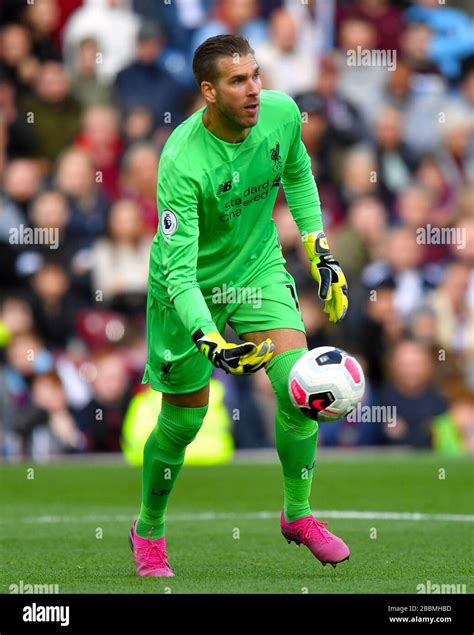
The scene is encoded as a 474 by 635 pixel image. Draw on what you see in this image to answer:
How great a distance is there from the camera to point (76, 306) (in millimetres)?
14984

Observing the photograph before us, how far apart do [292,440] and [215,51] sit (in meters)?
2.01

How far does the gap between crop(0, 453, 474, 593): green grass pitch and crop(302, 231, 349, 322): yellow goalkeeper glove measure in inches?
53.6

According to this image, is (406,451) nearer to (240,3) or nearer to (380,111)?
(380,111)

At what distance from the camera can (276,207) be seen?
50.1 ft

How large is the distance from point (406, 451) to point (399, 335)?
1.15 metres

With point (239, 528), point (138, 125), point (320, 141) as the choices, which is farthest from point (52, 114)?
point (239, 528)

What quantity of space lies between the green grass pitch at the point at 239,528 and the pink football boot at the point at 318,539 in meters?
0.12

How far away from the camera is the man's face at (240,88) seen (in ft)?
24.1

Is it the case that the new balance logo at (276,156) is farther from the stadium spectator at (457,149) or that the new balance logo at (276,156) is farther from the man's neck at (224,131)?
the stadium spectator at (457,149)

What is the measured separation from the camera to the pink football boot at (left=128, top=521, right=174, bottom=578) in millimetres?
7801

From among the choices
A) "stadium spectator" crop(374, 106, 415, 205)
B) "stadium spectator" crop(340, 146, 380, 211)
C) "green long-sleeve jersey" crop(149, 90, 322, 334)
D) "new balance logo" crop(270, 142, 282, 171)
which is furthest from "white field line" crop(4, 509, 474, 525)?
"stadium spectator" crop(374, 106, 415, 205)

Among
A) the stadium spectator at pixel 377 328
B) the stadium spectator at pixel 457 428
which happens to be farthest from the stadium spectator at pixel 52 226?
the stadium spectator at pixel 457 428

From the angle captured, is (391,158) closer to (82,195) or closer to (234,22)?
(234,22)

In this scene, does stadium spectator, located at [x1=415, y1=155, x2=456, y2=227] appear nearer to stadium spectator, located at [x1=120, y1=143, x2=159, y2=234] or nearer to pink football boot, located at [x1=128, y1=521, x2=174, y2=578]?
stadium spectator, located at [x1=120, y1=143, x2=159, y2=234]
